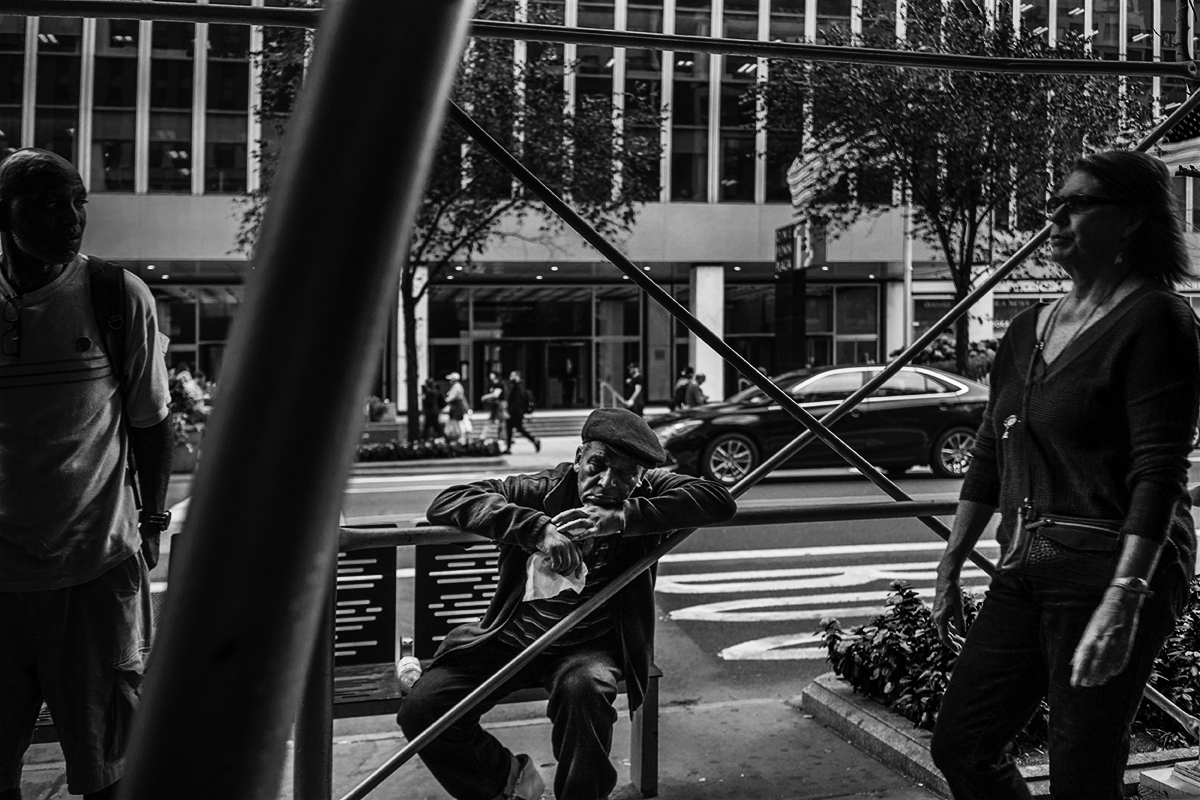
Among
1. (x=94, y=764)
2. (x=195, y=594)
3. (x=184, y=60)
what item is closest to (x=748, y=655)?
(x=94, y=764)

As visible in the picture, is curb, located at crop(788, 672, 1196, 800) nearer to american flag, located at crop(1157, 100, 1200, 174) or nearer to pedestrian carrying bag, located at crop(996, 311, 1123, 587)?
pedestrian carrying bag, located at crop(996, 311, 1123, 587)

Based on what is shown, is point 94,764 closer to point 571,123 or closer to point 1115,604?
point 1115,604

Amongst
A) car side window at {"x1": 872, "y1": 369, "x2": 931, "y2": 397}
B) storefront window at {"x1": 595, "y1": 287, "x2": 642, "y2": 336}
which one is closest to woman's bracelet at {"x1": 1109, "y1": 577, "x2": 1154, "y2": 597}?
car side window at {"x1": 872, "y1": 369, "x2": 931, "y2": 397}

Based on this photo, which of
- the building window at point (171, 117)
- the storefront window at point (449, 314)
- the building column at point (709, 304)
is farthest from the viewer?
the storefront window at point (449, 314)

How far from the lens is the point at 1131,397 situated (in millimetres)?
2473

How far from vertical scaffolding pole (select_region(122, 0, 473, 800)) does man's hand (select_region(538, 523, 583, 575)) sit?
2726 millimetres

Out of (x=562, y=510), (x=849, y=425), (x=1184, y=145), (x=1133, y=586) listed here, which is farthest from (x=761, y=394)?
(x=1133, y=586)

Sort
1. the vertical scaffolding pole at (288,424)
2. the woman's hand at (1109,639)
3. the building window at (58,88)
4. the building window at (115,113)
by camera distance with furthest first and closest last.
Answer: the building window at (115,113)
the building window at (58,88)
the woman's hand at (1109,639)
the vertical scaffolding pole at (288,424)

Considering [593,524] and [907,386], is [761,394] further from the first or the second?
[593,524]

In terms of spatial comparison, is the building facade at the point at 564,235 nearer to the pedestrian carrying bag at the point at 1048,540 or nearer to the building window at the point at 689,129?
the building window at the point at 689,129

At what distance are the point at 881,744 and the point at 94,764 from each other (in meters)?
2.88

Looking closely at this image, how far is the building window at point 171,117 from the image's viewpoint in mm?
30797

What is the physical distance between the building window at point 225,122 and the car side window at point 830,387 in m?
18.8

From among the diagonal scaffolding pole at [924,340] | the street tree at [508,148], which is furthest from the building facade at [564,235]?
the diagonal scaffolding pole at [924,340]
